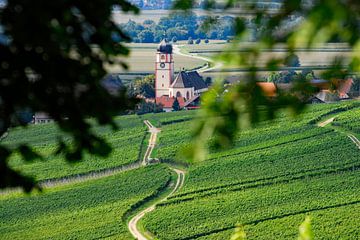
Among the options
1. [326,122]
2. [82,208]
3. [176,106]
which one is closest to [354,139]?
[326,122]

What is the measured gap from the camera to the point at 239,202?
85.8 feet

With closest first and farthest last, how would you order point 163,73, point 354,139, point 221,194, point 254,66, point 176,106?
point 254,66
point 221,194
point 354,139
point 176,106
point 163,73

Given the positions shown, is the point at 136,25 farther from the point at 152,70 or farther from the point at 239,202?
the point at 239,202

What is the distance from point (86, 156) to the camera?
2828 cm

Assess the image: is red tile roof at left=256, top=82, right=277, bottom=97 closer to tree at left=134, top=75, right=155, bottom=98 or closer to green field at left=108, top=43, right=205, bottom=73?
tree at left=134, top=75, right=155, bottom=98

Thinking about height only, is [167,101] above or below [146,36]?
above

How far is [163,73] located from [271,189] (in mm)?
27040

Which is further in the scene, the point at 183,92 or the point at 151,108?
the point at 183,92

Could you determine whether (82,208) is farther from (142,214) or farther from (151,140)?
(151,140)

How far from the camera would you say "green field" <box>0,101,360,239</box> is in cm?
2391

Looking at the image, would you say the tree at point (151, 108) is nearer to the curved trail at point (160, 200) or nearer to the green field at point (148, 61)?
the curved trail at point (160, 200)

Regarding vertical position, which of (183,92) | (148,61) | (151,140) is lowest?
(148,61)

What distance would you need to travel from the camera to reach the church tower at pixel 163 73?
53625mm

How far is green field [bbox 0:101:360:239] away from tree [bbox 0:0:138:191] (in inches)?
677
